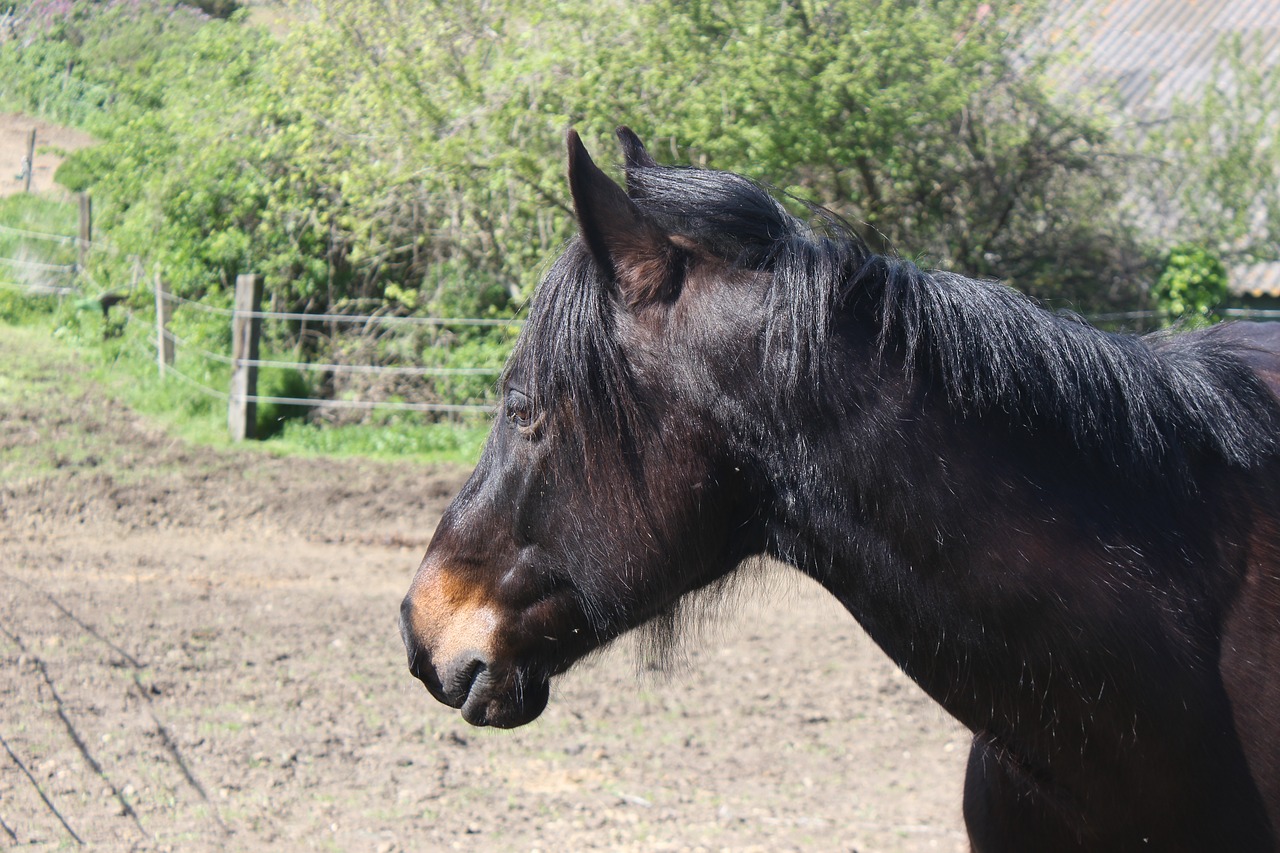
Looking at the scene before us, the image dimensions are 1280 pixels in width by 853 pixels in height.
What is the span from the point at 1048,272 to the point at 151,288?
9.33 meters

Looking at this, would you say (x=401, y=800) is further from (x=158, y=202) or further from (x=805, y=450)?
(x=158, y=202)

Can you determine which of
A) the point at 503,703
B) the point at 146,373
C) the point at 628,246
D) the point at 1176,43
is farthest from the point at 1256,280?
the point at 503,703

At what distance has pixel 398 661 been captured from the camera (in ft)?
17.5

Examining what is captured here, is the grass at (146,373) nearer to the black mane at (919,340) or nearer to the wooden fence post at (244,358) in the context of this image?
the wooden fence post at (244,358)

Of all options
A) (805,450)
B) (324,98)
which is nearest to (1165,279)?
(324,98)

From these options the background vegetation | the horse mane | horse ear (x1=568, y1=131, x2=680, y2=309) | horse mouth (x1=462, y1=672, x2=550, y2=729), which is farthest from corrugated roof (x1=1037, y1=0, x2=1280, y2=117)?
horse mouth (x1=462, y1=672, x2=550, y2=729)

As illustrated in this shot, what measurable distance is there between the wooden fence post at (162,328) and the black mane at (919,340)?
32.3 ft

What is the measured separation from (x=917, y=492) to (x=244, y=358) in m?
9.13

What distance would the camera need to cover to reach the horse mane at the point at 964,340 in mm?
1693

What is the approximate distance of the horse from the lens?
5.57 feet

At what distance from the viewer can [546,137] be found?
31.9 ft

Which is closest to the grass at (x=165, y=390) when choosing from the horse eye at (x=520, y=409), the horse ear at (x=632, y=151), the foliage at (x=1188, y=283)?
the foliage at (x=1188, y=283)

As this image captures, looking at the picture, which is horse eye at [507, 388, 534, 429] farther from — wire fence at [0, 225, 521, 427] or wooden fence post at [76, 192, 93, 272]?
wooden fence post at [76, 192, 93, 272]

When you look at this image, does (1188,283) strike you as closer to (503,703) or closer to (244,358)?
(244,358)
